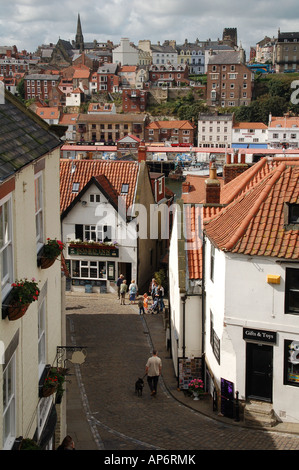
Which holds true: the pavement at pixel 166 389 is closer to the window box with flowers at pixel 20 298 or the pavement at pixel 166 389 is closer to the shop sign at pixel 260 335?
the shop sign at pixel 260 335

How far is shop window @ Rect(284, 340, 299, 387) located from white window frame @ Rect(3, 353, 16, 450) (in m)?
7.90

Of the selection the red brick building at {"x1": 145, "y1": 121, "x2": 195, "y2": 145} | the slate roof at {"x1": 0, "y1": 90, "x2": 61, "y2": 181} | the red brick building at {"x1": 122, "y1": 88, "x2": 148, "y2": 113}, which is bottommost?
the slate roof at {"x1": 0, "y1": 90, "x2": 61, "y2": 181}

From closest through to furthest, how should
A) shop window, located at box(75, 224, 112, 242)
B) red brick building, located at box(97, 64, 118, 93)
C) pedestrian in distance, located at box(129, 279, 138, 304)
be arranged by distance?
pedestrian in distance, located at box(129, 279, 138, 304)
shop window, located at box(75, 224, 112, 242)
red brick building, located at box(97, 64, 118, 93)

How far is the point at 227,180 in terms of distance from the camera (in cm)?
2736

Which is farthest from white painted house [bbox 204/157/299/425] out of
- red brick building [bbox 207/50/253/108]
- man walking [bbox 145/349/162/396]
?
red brick building [bbox 207/50/253/108]

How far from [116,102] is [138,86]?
10.8 meters

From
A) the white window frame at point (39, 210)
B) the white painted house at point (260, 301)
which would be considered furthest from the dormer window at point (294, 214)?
the white window frame at point (39, 210)

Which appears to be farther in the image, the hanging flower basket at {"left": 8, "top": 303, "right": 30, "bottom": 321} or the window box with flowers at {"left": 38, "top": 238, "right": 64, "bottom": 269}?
the window box with flowers at {"left": 38, "top": 238, "right": 64, "bottom": 269}

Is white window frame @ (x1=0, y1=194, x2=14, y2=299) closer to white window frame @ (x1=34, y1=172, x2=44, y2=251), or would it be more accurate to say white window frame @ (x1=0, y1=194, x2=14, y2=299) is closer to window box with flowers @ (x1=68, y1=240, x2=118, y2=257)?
white window frame @ (x1=34, y1=172, x2=44, y2=251)

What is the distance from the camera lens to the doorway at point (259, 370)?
48.8 feet

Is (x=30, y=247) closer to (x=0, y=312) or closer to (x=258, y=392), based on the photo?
(x=0, y=312)

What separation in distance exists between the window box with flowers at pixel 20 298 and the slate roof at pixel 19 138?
5.48 ft

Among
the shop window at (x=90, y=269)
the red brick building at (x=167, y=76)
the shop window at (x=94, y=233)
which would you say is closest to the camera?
the shop window at (x=94, y=233)

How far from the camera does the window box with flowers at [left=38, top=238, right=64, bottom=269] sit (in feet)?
36.5
